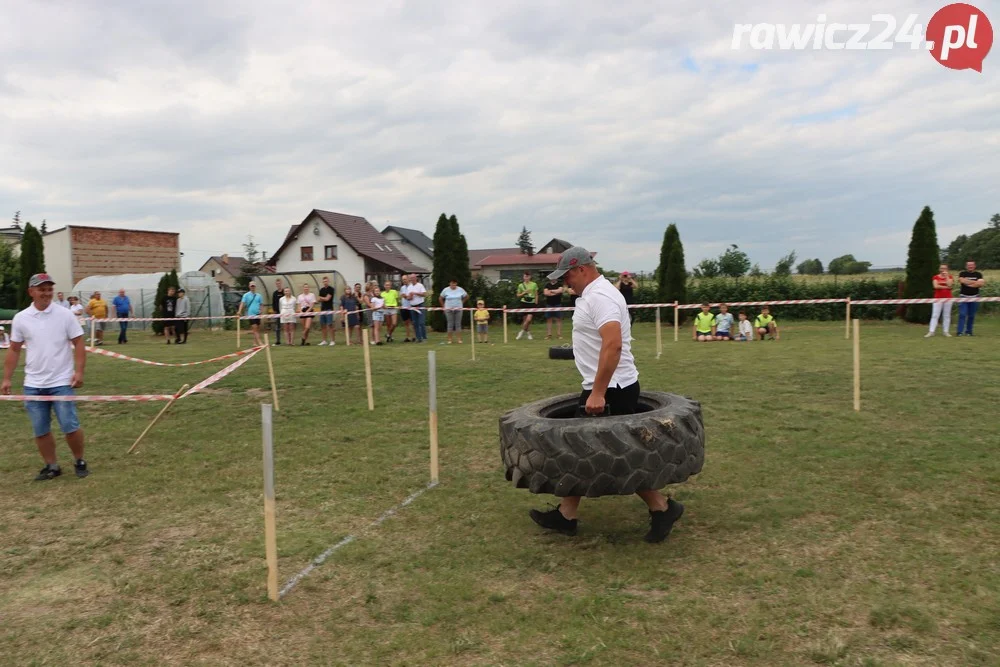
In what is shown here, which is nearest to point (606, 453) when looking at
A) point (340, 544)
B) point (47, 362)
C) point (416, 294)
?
point (340, 544)

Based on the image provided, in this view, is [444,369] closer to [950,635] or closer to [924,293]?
[950,635]

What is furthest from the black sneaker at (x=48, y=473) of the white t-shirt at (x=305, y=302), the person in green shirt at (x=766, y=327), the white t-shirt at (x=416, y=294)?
the person in green shirt at (x=766, y=327)

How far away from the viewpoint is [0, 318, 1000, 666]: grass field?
11.2ft

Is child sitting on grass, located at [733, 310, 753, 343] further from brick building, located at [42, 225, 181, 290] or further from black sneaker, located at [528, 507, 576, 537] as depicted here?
brick building, located at [42, 225, 181, 290]

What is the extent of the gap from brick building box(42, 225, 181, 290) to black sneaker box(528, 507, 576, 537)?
4196 cm

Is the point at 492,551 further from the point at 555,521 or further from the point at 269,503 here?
the point at 269,503

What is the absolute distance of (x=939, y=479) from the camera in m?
5.52

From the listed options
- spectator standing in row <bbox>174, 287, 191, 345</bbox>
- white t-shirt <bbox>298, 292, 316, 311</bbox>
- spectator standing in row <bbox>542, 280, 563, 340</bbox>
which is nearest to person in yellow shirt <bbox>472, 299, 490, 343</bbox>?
spectator standing in row <bbox>542, 280, 563, 340</bbox>

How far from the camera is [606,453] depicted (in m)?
4.16

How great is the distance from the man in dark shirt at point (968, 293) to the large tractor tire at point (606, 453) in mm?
14194

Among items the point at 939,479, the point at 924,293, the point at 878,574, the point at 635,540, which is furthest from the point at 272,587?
the point at 924,293

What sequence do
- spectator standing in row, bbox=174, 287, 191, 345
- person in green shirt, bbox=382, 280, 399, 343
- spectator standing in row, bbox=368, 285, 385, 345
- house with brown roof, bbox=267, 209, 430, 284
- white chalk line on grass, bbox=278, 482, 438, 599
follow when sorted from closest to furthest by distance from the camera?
1. white chalk line on grass, bbox=278, 482, 438, 599
2. spectator standing in row, bbox=368, 285, 385, 345
3. person in green shirt, bbox=382, 280, 399, 343
4. spectator standing in row, bbox=174, 287, 191, 345
5. house with brown roof, bbox=267, 209, 430, 284

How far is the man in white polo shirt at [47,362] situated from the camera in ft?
20.7

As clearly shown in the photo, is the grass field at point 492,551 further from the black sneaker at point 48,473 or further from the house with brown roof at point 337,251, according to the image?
the house with brown roof at point 337,251
